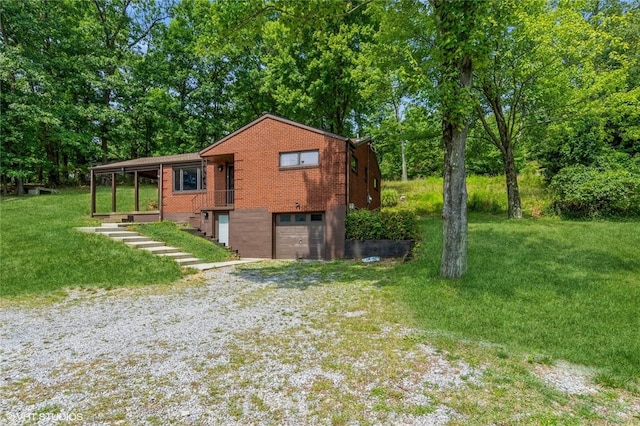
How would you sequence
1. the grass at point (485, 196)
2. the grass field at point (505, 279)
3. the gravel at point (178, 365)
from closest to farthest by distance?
the gravel at point (178, 365) → the grass field at point (505, 279) → the grass at point (485, 196)

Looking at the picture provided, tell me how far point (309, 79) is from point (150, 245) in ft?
54.4

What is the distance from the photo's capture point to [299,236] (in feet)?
48.9

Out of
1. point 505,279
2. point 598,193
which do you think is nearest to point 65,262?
point 505,279

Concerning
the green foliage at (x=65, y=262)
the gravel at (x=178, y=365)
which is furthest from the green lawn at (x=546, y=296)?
the green foliage at (x=65, y=262)

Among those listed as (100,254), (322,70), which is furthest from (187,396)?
(322,70)

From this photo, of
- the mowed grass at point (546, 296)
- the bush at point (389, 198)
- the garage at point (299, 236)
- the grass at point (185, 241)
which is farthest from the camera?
the bush at point (389, 198)

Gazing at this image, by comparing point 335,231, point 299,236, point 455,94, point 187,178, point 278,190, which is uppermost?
point 455,94

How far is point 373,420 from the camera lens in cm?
290

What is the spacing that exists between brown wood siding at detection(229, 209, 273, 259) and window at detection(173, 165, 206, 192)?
133 inches

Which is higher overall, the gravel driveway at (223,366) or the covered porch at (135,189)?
the covered porch at (135,189)

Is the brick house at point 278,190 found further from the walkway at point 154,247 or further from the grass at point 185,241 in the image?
the walkway at point 154,247

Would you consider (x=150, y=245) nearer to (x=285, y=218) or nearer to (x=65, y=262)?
(x=65, y=262)

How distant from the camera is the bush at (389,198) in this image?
22.9 meters

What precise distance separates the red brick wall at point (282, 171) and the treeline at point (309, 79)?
12.1 ft
